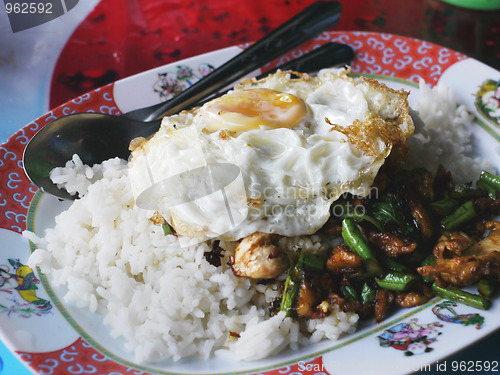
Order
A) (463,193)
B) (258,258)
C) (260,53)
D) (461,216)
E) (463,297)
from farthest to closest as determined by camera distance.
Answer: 1. (260,53)
2. (463,193)
3. (461,216)
4. (258,258)
5. (463,297)

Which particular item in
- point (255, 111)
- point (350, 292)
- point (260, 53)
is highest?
point (255, 111)

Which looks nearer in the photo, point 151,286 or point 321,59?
point 151,286

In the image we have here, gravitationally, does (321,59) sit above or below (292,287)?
above

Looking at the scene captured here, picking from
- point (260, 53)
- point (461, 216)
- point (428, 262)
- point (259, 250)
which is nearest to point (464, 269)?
point (428, 262)

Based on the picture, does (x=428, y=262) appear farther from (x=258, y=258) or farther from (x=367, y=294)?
(x=258, y=258)

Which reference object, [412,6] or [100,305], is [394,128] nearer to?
[100,305]

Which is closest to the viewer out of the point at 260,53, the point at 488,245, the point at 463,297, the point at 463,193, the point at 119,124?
the point at 463,297

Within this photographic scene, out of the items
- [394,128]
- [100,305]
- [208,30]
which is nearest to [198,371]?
[100,305]
